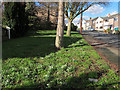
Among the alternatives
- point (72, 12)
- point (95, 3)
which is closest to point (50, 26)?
point (72, 12)

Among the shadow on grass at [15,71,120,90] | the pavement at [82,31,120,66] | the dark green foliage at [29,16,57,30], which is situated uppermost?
the dark green foliage at [29,16,57,30]

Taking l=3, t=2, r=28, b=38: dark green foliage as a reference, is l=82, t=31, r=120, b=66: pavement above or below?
below

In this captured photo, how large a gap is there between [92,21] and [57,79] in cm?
8668

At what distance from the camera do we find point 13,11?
12320 millimetres

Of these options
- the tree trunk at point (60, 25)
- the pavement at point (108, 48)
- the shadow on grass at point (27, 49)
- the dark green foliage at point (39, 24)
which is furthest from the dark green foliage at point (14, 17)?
the dark green foliage at point (39, 24)

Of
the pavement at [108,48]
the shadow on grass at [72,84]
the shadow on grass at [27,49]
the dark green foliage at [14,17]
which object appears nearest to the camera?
the shadow on grass at [72,84]

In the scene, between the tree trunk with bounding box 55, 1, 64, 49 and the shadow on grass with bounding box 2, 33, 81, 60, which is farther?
the tree trunk with bounding box 55, 1, 64, 49

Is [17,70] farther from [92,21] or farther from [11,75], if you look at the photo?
[92,21]

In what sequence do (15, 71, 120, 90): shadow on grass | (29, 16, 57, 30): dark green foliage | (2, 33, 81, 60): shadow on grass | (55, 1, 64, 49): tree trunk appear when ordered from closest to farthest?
1. (15, 71, 120, 90): shadow on grass
2. (2, 33, 81, 60): shadow on grass
3. (55, 1, 64, 49): tree trunk
4. (29, 16, 57, 30): dark green foliage

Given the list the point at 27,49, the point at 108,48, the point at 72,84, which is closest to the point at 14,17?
the point at 27,49

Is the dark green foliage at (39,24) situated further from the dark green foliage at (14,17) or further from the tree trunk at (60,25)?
the tree trunk at (60,25)

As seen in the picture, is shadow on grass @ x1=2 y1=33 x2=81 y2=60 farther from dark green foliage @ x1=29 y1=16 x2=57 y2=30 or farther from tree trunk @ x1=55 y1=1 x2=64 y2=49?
dark green foliage @ x1=29 y1=16 x2=57 y2=30

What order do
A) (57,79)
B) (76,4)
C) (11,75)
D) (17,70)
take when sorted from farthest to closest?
(76,4), (17,70), (11,75), (57,79)

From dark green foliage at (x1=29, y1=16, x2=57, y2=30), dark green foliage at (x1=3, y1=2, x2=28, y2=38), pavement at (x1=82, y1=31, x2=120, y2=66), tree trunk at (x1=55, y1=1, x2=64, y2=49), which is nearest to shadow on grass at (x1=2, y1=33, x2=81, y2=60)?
tree trunk at (x1=55, y1=1, x2=64, y2=49)
